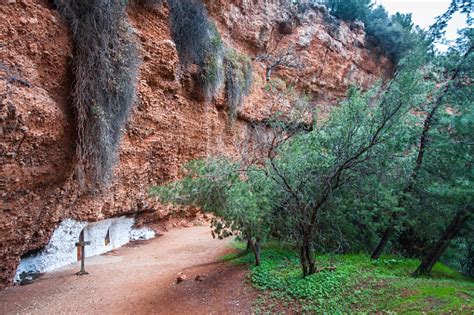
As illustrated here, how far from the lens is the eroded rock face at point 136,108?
579cm

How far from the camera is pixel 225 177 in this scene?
19.1 feet

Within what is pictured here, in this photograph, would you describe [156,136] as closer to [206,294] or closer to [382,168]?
[206,294]

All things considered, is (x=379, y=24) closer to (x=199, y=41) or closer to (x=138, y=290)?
(x=199, y=41)

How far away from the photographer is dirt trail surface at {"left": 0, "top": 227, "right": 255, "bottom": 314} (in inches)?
214

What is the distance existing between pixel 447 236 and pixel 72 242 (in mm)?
9313

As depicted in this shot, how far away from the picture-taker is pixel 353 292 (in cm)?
524

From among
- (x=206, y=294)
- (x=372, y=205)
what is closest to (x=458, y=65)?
(x=372, y=205)

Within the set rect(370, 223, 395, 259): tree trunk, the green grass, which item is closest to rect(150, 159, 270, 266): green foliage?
the green grass

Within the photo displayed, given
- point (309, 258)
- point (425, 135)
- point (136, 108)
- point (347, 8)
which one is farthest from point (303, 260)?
point (347, 8)

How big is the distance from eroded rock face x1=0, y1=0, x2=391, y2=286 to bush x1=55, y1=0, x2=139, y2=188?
27cm

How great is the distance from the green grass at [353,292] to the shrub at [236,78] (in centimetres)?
911

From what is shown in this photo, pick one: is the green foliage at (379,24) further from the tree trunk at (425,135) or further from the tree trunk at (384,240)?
the tree trunk at (384,240)

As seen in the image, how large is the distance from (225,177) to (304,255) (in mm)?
2168

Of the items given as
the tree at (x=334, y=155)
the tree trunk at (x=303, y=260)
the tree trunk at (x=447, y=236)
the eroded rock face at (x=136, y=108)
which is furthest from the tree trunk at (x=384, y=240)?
the eroded rock face at (x=136, y=108)
